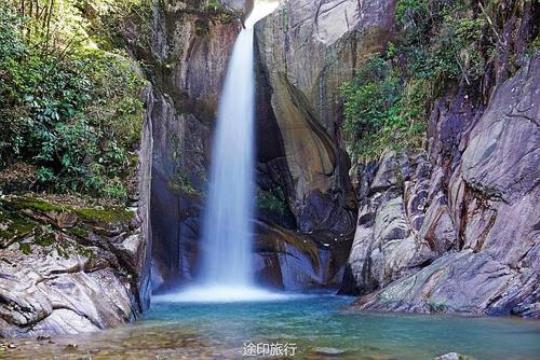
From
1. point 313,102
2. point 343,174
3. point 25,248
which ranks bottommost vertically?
point 25,248

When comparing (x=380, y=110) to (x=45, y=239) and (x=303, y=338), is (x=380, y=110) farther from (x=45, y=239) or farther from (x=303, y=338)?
(x=45, y=239)

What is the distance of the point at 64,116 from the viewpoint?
10.7 meters

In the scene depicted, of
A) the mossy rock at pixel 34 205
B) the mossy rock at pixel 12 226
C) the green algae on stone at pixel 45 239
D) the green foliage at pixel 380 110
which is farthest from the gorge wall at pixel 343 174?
the mossy rock at pixel 12 226

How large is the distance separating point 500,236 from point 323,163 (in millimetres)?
9835

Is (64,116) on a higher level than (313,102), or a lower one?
lower

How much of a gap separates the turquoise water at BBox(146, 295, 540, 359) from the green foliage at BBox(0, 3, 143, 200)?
9.88ft

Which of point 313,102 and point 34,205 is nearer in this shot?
point 34,205

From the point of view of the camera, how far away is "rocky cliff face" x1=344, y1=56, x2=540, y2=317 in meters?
9.55

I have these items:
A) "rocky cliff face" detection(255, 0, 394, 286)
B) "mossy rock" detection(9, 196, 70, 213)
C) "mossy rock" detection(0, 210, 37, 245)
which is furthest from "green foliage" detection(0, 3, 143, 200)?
"rocky cliff face" detection(255, 0, 394, 286)

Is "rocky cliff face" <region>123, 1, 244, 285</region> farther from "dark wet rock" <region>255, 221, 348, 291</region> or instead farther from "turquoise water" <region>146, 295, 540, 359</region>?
"turquoise water" <region>146, 295, 540, 359</region>

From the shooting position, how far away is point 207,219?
59.0ft

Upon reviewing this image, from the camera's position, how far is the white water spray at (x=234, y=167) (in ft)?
57.3

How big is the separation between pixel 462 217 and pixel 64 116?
8.40 metres

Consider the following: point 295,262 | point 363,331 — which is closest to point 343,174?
point 295,262
